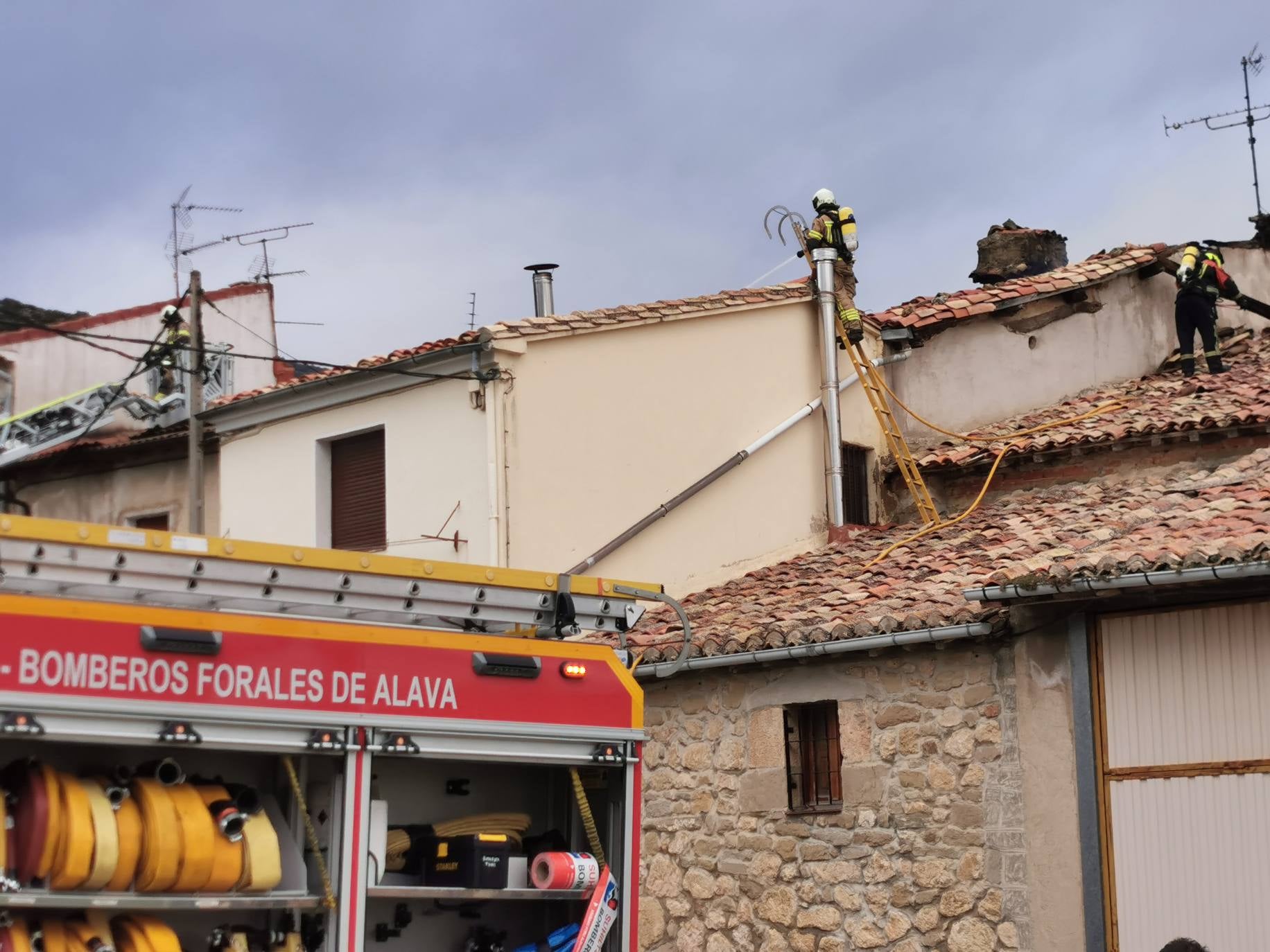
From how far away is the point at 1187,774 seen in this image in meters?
9.99

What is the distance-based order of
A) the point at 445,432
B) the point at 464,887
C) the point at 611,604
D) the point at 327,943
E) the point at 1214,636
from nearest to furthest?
the point at 327,943 → the point at 464,887 → the point at 611,604 → the point at 1214,636 → the point at 445,432

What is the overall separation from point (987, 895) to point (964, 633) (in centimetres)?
167

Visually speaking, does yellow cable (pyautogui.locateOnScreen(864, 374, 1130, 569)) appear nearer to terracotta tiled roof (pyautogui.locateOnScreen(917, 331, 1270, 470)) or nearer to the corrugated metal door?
terracotta tiled roof (pyautogui.locateOnScreen(917, 331, 1270, 470))

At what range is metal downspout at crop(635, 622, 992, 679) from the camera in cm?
1098

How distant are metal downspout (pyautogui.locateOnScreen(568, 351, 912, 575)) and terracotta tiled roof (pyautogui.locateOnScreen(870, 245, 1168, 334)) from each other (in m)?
0.42

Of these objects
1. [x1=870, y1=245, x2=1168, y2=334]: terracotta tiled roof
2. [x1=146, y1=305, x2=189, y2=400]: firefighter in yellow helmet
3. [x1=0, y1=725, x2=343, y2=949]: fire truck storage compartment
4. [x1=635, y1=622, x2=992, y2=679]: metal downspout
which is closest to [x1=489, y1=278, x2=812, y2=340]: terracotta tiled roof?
[x1=870, y1=245, x2=1168, y2=334]: terracotta tiled roof

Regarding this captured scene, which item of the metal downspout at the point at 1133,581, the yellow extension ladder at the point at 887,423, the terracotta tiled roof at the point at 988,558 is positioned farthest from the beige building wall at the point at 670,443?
the metal downspout at the point at 1133,581

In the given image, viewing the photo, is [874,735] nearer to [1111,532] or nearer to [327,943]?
[1111,532]

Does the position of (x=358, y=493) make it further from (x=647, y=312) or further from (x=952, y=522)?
(x=952, y=522)

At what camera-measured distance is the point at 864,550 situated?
15.0 m

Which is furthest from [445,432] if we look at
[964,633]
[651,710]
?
[964,633]

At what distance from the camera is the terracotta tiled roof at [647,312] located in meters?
14.0

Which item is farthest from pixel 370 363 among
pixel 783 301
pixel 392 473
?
pixel 783 301

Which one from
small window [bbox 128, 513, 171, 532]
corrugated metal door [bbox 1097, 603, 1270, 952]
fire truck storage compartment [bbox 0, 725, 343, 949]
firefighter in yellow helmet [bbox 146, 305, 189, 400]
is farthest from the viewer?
firefighter in yellow helmet [bbox 146, 305, 189, 400]
